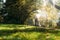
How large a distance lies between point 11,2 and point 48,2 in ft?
10.3

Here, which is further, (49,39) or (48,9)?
(48,9)

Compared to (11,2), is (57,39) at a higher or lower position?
lower

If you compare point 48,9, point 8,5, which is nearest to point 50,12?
point 48,9

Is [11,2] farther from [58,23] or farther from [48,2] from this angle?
[58,23]

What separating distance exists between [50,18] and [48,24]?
1.77 feet

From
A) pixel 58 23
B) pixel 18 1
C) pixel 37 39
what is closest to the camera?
pixel 37 39

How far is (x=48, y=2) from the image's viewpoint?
17578 millimetres

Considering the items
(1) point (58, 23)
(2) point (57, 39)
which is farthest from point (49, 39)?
(1) point (58, 23)

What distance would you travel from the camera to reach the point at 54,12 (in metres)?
17.5

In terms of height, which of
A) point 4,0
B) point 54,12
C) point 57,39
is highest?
point 4,0

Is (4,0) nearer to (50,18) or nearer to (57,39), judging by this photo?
(50,18)

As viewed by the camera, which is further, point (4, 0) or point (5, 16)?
point (4, 0)

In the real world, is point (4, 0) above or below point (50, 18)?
above

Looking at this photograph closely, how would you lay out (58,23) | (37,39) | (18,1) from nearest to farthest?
(37,39)
(18,1)
(58,23)
